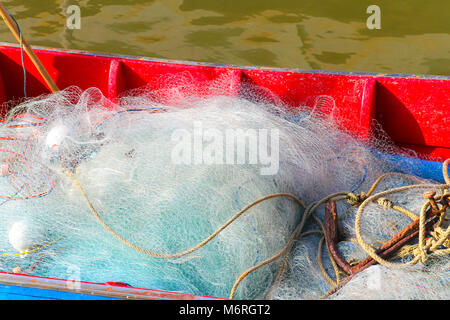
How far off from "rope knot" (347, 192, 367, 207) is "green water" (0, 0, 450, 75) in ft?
14.1

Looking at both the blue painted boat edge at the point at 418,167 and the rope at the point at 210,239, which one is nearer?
the rope at the point at 210,239

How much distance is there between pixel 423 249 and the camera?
283cm

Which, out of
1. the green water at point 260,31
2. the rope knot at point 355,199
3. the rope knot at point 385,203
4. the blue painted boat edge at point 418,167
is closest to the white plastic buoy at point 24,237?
the rope knot at point 355,199

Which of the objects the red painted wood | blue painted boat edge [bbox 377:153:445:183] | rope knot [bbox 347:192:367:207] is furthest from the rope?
the red painted wood

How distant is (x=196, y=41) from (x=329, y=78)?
12.9 ft

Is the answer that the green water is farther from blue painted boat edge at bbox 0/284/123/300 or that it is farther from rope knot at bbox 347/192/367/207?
blue painted boat edge at bbox 0/284/123/300

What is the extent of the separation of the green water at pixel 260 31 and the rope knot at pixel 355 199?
4.29 meters

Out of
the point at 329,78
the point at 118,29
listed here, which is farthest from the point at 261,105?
the point at 118,29

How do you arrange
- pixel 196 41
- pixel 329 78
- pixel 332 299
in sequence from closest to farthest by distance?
pixel 332 299, pixel 329 78, pixel 196 41

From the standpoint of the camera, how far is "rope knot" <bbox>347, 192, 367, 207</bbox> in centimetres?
341

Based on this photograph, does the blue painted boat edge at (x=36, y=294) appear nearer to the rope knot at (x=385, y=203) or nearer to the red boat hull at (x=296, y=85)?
the rope knot at (x=385, y=203)

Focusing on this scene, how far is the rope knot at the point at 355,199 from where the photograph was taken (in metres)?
3.41

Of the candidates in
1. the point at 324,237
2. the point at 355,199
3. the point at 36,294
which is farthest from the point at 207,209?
the point at 36,294
